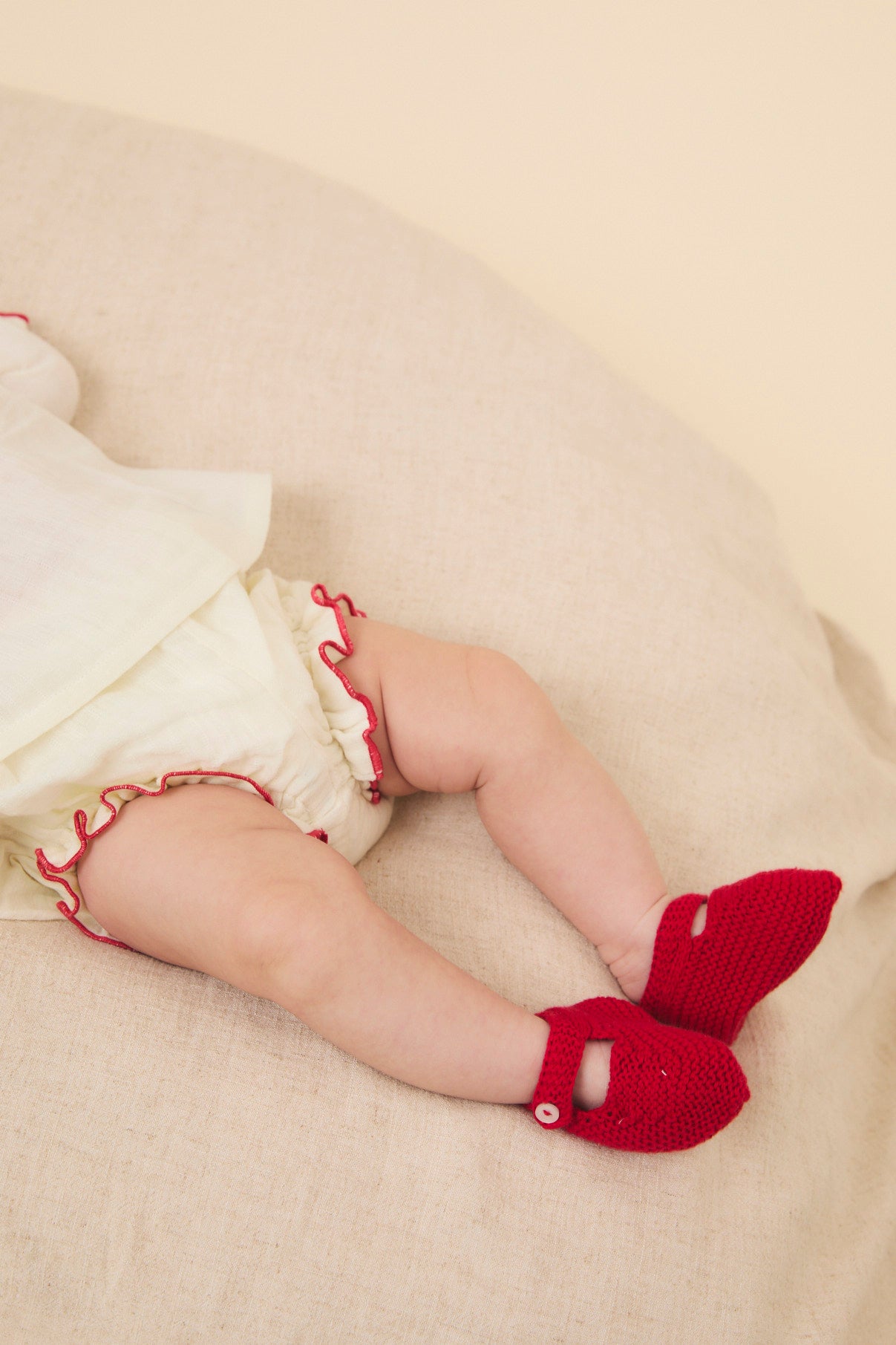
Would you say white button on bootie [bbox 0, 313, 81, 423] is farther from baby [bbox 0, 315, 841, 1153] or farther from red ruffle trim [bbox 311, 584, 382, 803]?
red ruffle trim [bbox 311, 584, 382, 803]

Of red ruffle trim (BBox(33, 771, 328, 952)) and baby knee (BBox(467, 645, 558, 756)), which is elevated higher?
baby knee (BBox(467, 645, 558, 756))

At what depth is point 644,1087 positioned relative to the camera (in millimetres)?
770

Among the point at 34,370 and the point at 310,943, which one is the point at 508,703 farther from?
the point at 34,370

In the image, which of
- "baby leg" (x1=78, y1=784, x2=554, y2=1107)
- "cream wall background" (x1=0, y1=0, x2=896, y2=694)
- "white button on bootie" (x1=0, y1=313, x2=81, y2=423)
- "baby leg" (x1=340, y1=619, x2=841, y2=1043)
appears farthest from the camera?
"cream wall background" (x1=0, y1=0, x2=896, y2=694)

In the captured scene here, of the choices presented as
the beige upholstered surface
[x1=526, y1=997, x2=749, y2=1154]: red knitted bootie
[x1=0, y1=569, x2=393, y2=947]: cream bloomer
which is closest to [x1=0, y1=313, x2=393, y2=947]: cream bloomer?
[x1=0, y1=569, x2=393, y2=947]: cream bloomer

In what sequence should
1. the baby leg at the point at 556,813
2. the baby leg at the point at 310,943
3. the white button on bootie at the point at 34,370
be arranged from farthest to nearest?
the white button on bootie at the point at 34,370 → the baby leg at the point at 556,813 → the baby leg at the point at 310,943

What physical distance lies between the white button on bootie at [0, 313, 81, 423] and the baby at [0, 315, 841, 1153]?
0.14 feet

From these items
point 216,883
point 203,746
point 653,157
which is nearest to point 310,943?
point 216,883

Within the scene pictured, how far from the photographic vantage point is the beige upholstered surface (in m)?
0.78

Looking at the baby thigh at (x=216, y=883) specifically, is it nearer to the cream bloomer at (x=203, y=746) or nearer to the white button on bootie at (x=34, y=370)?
the cream bloomer at (x=203, y=746)

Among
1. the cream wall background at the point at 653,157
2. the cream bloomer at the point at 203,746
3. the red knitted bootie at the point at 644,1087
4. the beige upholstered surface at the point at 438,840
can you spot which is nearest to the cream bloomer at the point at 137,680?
the cream bloomer at the point at 203,746

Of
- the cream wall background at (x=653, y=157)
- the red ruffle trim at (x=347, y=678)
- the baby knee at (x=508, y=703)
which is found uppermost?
the cream wall background at (x=653, y=157)

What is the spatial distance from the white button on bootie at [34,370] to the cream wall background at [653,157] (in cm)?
83

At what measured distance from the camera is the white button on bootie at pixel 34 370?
1096mm
